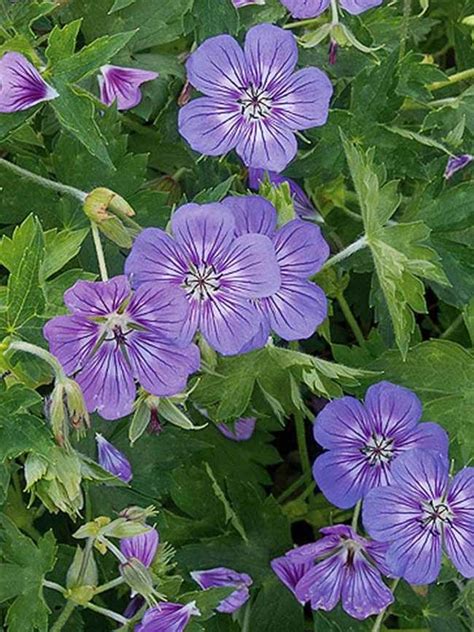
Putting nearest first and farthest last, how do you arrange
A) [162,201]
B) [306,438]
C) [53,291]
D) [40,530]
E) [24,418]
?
1. [24,418]
2. [53,291]
3. [162,201]
4. [40,530]
5. [306,438]

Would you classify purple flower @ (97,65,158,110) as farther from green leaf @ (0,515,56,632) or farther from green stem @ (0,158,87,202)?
green leaf @ (0,515,56,632)

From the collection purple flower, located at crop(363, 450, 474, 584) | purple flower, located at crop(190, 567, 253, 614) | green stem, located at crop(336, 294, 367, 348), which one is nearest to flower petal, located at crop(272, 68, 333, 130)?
green stem, located at crop(336, 294, 367, 348)

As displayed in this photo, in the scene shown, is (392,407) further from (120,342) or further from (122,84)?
(122,84)

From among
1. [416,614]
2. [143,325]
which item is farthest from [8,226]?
[416,614]

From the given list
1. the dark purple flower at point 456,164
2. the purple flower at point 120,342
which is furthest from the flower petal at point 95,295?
the dark purple flower at point 456,164

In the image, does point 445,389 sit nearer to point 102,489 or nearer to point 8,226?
point 102,489

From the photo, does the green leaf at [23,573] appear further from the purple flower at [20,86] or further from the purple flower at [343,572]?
the purple flower at [20,86]
